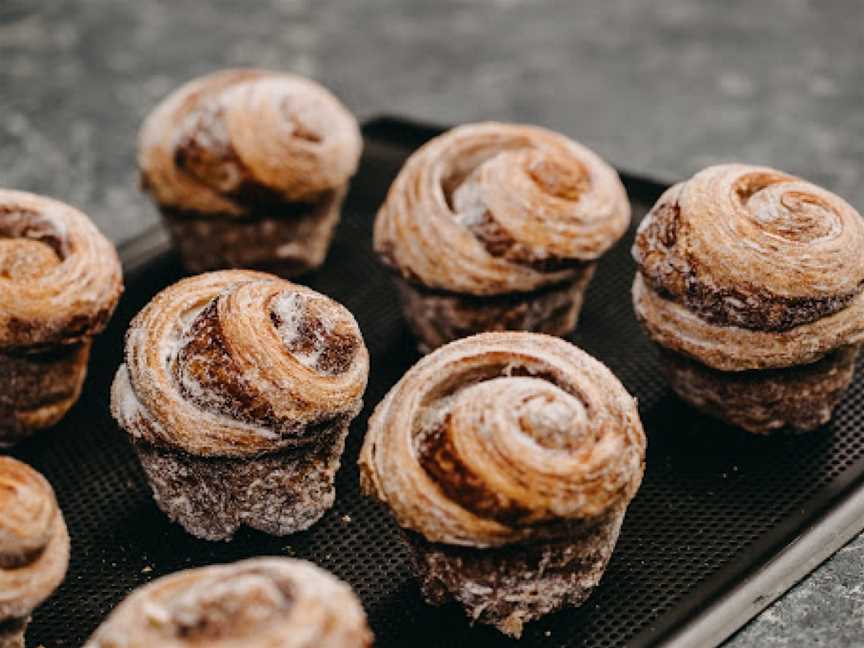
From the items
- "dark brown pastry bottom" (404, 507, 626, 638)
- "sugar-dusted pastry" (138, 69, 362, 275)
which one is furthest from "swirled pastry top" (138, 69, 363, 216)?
"dark brown pastry bottom" (404, 507, 626, 638)

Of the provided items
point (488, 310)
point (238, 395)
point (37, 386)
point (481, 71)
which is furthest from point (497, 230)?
point (481, 71)

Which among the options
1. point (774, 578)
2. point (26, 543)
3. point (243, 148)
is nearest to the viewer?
point (26, 543)

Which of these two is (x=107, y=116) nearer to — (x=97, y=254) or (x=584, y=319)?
(x=97, y=254)

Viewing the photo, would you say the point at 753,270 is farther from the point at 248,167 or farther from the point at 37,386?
the point at 37,386

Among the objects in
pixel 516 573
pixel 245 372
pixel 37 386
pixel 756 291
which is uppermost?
pixel 756 291

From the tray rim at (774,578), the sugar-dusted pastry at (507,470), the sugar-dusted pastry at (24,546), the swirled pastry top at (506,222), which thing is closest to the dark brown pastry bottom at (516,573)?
the sugar-dusted pastry at (507,470)

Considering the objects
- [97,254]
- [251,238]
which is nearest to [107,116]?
[251,238]

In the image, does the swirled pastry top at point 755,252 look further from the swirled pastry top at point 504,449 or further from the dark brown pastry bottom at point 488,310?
the swirled pastry top at point 504,449
